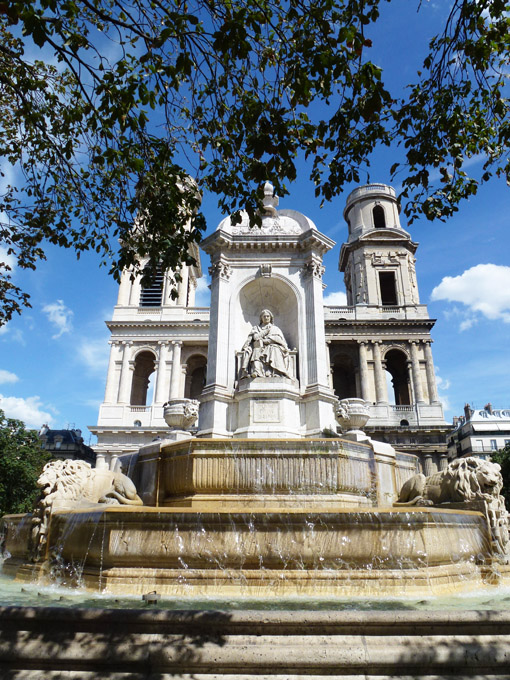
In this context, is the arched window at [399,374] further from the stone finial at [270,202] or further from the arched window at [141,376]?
the stone finial at [270,202]

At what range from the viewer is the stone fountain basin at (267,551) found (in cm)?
516

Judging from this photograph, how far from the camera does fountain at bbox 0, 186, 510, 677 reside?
10.2 feet

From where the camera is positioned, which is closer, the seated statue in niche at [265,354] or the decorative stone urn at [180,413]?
the seated statue in niche at [265,354]

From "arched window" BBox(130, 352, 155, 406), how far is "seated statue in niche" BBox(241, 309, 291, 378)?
33.6m

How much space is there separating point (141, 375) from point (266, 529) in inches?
1625

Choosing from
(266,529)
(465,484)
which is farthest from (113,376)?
(266,529)

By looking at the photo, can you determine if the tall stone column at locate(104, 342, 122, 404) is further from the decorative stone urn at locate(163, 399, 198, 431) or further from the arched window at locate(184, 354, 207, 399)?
the decorative stone urn at locate(163, 399, 198, 431)

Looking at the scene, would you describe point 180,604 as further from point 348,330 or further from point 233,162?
point 348,330

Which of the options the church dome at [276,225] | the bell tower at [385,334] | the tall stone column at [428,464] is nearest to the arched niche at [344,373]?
the bell tower at [385,334]

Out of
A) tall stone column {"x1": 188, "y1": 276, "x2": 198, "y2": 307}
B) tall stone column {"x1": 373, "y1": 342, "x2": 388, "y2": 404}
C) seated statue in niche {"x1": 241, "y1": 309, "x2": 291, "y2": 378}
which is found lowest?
seated statue in niche {"x1": 241, "y1": 309, "x2": 291, "y2": 378}

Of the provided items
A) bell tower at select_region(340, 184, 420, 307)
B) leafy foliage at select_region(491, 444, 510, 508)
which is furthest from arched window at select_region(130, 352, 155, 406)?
leafy foliage at select_region(491, 444, 510, 508)

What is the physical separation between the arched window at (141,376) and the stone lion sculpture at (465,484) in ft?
125

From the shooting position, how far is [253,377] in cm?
1104

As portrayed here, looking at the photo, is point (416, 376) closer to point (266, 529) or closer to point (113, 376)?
point (113, 376)
